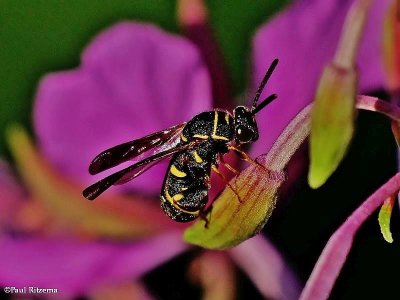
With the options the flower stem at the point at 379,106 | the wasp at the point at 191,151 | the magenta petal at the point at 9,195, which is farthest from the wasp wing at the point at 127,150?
the magenta petal at the point at 9,195

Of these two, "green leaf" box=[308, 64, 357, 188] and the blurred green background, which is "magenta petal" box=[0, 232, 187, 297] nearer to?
the blurred green background

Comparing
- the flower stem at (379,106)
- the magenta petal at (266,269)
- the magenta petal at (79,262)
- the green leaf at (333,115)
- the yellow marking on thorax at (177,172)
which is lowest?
the magenta petal at (79,262)

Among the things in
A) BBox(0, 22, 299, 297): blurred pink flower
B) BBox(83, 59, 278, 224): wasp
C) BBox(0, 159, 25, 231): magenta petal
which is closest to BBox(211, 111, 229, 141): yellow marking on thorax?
BBox(83, 59, 278, 224): wasp

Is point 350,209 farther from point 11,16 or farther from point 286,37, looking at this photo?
point 11,16

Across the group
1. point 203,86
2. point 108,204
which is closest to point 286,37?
point 203,86

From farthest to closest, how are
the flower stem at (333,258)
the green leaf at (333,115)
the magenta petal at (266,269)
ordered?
1. the magenta petal at (266,269)
2. the flower stem at (333,258)
3. the green leaf at (333,115)

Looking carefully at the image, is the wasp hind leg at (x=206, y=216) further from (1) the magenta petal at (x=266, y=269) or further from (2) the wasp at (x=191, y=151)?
(1) the magenta petal at (x=266, y=269)
